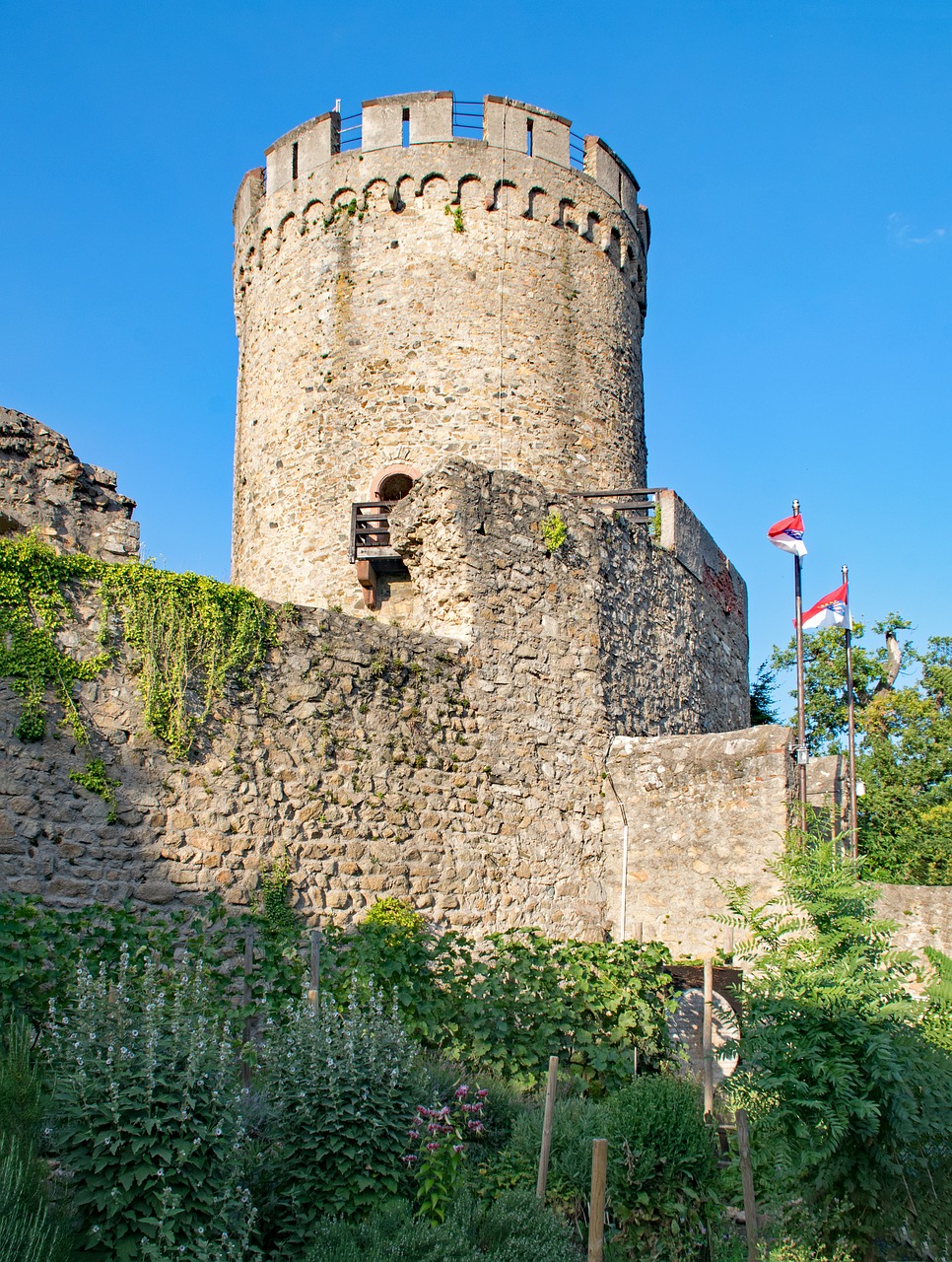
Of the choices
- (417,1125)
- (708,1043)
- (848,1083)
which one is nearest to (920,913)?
(708,1043)

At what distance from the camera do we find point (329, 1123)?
18.0 feet

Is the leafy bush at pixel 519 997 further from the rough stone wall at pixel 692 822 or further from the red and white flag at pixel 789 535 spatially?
the red and white flag at pixel 789 535

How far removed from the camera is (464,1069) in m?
7.69

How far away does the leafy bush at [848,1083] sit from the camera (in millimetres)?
4906

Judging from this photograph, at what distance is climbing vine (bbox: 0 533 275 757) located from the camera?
7.66 meters

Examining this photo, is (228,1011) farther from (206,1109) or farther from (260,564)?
(260,564)

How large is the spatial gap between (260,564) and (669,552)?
5957 millimetres

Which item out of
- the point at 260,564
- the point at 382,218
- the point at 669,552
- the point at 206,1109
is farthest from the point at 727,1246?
the point at 382,218

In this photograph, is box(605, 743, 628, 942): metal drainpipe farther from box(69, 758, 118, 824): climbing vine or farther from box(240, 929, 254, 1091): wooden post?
box(69, 758, 118, 824): climbing vine

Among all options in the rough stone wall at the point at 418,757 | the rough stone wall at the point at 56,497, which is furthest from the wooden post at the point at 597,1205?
the rough stone wall at the point at 56,497

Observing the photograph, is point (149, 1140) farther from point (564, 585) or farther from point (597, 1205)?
point (564, 585)

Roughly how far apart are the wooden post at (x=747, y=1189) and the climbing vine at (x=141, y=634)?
4682 mm

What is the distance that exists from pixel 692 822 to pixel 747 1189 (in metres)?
5.82

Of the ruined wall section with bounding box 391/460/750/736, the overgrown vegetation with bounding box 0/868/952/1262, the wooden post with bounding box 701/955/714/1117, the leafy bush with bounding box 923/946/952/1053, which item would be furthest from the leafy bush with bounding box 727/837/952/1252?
the ruined wall section with bounding box 391/460/750/736
